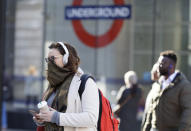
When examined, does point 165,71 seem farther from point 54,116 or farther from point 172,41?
point 172,41

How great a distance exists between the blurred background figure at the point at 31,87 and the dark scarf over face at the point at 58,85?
7.28 meters

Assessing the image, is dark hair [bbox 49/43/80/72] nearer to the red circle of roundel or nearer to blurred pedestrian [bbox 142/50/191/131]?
blurred pedestrian [bbox 142/50/191/131]

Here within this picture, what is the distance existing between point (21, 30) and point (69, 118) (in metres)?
8.02

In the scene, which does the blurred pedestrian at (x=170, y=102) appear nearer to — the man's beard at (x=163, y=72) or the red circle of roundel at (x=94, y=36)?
the man's beard at (x=163, y=72)

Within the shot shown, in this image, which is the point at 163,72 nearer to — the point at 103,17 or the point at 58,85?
the point at 58,85

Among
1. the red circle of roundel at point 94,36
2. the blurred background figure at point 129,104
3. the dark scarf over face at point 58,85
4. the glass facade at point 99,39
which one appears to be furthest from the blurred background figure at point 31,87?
the dark scarf over face at point 58,85

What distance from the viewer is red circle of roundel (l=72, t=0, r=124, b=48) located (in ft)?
34.3

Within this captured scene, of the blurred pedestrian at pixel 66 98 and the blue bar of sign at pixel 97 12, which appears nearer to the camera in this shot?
the blurred pedestrian at pixel 66 98

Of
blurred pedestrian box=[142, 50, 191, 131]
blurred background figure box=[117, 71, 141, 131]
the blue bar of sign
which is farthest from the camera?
the blue bar of sign

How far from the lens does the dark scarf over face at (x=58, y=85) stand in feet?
12.4

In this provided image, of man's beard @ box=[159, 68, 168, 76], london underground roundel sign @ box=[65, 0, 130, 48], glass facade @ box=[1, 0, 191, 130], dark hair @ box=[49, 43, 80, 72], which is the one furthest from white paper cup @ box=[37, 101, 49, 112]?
london underground roundel sign @ box=[65, 0, 130, 48]

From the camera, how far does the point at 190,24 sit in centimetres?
1002

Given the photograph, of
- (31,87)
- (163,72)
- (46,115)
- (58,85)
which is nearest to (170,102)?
(163,72)

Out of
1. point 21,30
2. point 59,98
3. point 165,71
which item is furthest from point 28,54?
point 59,98
